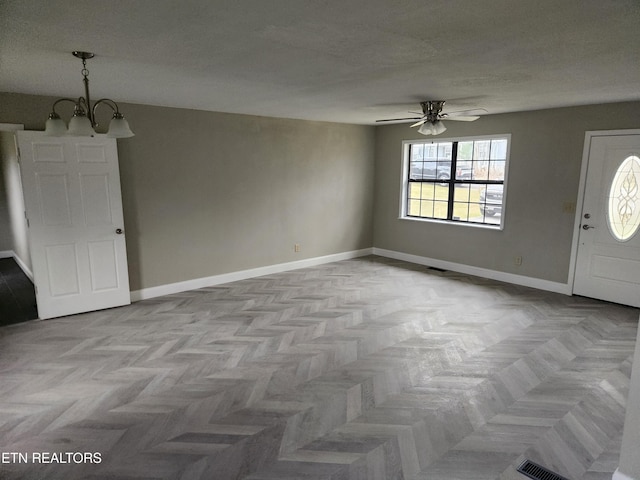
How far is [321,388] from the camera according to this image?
3000 mm

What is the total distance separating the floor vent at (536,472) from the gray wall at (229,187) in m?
4.34

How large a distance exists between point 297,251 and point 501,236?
10.2 feet

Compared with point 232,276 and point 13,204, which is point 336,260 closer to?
point 232,276

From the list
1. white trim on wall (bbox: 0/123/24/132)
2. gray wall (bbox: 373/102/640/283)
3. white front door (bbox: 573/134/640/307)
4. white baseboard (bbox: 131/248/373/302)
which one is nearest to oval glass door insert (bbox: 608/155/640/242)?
white front door (bbox: 573/134/640/307)

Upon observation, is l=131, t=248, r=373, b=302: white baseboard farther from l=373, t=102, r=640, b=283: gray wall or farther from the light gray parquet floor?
l=373, t=102, r=640, b=283: gray wall

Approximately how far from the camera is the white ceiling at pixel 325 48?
5.88ft

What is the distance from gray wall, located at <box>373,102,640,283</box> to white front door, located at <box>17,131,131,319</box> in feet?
15.4

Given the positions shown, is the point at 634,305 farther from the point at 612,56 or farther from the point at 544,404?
the point at 612,56

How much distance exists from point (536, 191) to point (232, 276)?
4.36m

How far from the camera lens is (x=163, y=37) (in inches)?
85.7

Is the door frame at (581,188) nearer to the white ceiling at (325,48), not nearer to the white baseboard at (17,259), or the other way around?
the white ceiling at (325,48)

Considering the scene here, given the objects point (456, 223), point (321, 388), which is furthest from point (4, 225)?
point (456, 223)

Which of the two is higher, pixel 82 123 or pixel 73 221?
pixel 82 123

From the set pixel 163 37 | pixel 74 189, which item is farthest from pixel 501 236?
pixel 74 189
